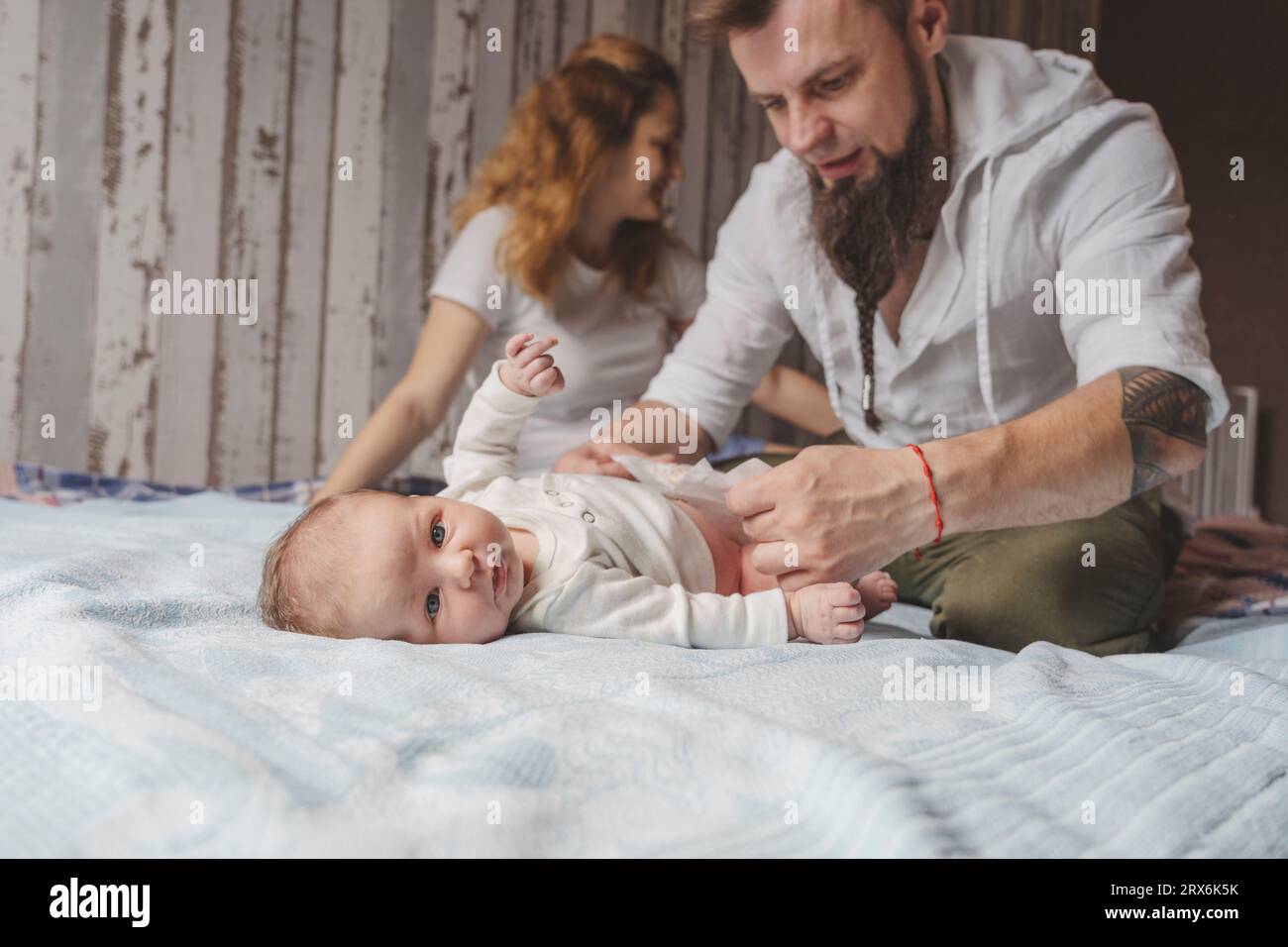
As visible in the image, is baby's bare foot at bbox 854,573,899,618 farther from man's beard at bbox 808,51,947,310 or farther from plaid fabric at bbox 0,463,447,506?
plaid fabric at bbox 0,463,447,506

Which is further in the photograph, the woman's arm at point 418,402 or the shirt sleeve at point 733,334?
the woman's arm at point 418,402

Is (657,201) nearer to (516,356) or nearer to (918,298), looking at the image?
(918,298)

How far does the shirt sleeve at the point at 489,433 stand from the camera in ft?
4.65

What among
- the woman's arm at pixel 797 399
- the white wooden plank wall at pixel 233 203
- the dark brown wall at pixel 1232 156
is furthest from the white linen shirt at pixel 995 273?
the dark brown wall at pixel 1232 156

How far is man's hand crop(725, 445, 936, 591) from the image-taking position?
3.68ft

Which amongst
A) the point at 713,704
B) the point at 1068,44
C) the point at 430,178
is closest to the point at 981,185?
the point at 713,704

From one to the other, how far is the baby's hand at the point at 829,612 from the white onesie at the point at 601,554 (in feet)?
0.08

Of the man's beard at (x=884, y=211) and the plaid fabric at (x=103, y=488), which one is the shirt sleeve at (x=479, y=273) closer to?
the plaid fabric at (x=103, y=488)

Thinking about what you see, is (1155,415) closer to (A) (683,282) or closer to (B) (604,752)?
(B) (604,752)

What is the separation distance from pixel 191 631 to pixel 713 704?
586mm

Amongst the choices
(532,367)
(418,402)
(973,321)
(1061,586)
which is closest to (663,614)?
(532,367)

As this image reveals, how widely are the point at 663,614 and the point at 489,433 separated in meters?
0.44

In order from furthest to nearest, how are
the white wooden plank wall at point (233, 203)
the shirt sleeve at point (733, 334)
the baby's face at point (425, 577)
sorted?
1. the white wooden plank wall at point (233, 203)
2. the shirt sleeve at point (733, 334)
3. the baby's face at point (425, 577)
